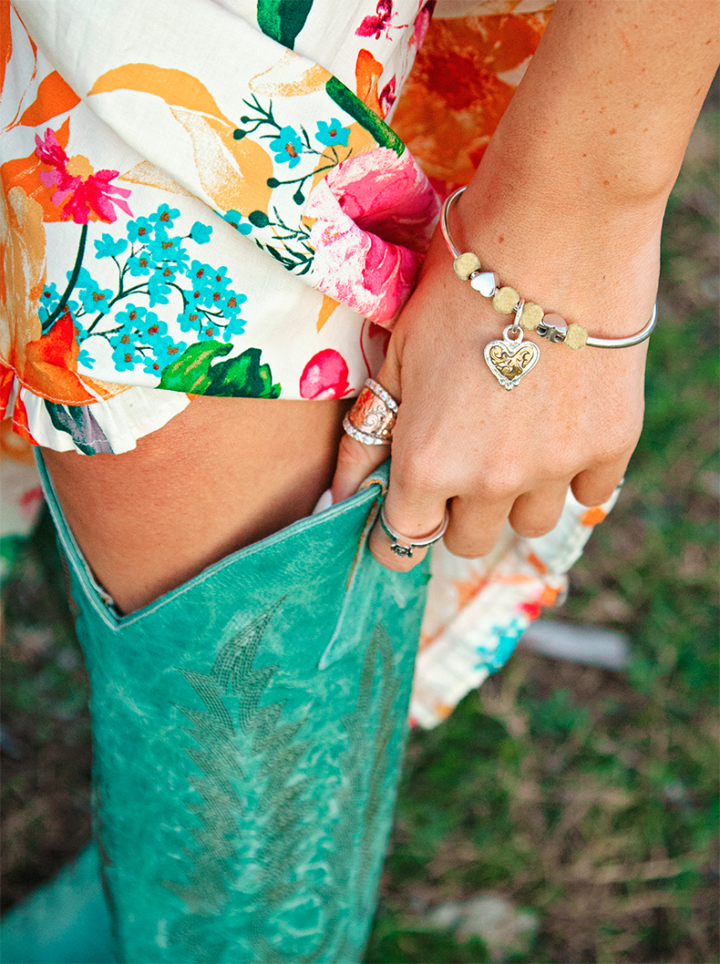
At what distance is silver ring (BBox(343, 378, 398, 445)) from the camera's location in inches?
27.5

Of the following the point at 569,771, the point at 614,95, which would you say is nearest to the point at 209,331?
the point at 614,95

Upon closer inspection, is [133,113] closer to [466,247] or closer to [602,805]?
[466,247]

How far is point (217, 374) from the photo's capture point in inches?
24.0

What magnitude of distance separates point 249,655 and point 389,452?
24 cm

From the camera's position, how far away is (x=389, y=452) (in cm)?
73

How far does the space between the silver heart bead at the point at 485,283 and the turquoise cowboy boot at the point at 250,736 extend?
19cm

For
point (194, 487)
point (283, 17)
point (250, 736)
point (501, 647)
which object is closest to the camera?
point (283, 17)

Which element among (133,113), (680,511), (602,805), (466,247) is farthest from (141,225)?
(680,511)

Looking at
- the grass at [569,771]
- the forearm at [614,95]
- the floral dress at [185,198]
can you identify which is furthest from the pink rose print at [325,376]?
the grass at [569,771]

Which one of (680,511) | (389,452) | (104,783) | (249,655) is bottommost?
(680,511)

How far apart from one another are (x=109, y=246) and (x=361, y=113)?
0.21 meters

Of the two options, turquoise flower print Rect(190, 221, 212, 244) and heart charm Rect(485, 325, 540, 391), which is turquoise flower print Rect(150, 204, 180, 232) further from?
heart charm Rect(485, 325, 540, 391)

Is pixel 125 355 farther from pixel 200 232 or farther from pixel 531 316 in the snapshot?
pixel 531 316

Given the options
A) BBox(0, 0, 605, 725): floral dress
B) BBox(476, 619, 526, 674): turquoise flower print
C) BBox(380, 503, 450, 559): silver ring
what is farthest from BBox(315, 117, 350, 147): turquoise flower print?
BBox(476, 619, 526, 674): turquoise flower print
